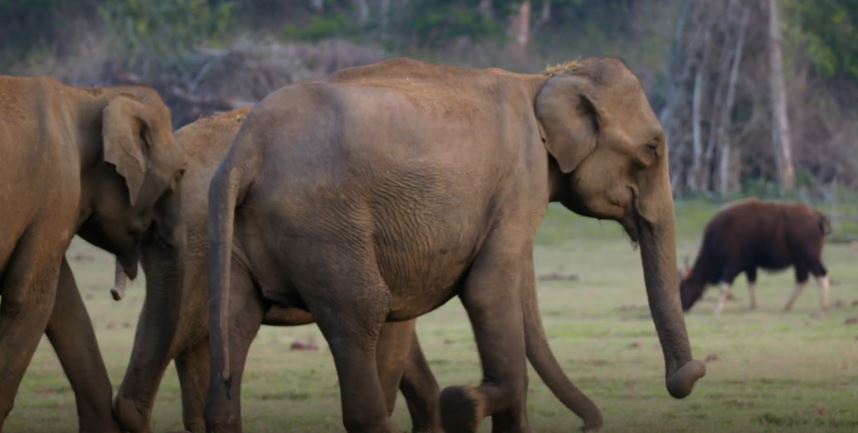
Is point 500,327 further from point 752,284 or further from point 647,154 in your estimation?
point 752,284

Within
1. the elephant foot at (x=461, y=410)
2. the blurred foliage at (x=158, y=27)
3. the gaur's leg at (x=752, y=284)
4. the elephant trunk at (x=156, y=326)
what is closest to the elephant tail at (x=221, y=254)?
the elephant foot at (x=461, y=410)

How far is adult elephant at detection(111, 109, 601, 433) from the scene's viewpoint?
10.6m

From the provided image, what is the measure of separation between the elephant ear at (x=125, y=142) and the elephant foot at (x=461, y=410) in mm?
2051

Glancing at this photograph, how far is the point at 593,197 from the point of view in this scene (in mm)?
10359

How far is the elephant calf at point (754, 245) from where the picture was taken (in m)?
22.6

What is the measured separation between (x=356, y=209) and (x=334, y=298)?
0.39 metres

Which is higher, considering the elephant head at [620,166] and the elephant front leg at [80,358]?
the elephant head at [620,166]

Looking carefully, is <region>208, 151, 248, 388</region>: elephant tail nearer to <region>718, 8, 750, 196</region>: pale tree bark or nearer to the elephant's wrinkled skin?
the elephant's wrinkled skin

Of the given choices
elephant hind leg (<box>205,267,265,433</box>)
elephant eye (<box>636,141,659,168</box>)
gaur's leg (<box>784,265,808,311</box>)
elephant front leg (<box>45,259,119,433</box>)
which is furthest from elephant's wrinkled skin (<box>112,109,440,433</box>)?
gaur's leg (<box>784,265,808,311</box>)

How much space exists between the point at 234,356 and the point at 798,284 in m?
13.5

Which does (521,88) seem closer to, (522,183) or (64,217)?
(522,183)

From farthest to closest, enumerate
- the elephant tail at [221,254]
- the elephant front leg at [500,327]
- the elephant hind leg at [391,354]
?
1. the elephant hind leg at [391,354]
2. the elephant front leg at [500,327]
3. the elephant tail at [221,254]

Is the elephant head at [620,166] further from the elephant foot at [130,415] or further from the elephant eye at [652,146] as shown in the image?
the elephant foot at [130,415]

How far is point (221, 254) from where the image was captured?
9.01 metres
